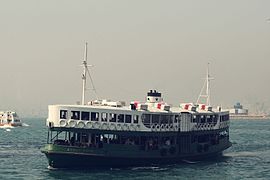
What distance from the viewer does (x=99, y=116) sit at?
5800 cm

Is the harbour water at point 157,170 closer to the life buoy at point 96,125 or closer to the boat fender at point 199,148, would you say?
the boat fender at point 199,148

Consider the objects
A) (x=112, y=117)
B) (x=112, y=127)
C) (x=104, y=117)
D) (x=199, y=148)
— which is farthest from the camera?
(x=199, y=148)

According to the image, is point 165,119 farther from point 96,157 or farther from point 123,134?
point 96,157

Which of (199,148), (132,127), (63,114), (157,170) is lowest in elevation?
(157,170)

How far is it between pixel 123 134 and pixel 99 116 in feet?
11.5

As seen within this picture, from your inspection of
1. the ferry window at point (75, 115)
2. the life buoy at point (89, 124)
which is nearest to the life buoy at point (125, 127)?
the life buoy at point (89, 124)

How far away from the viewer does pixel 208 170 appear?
6338cm

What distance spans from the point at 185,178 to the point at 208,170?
7705 mm

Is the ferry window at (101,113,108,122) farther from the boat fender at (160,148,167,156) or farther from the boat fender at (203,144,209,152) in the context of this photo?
the boat fender at (203,144,209,152)

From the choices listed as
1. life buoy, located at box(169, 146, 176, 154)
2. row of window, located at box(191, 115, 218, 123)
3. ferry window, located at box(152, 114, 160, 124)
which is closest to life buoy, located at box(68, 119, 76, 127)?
ferry window, located at box(152, 114, 160, 124)

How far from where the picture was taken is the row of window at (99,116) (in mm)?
57094

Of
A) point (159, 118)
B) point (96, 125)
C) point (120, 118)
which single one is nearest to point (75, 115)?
point (96, 125)

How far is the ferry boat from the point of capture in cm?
5700

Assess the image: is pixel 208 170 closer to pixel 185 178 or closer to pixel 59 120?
pixel 185 178
